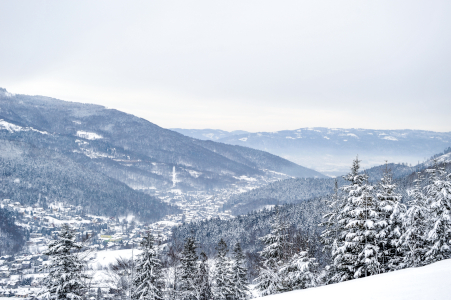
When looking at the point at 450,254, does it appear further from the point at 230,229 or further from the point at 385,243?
the point at 230,229

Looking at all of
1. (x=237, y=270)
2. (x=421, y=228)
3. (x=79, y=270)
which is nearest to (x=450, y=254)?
(x=421, y=228)

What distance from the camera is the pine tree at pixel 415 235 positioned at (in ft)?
70.6

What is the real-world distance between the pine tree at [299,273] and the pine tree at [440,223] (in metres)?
9.32

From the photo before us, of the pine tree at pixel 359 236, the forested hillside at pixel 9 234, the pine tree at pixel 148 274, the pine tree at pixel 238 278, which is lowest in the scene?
the forested hillside at pixel 9 234

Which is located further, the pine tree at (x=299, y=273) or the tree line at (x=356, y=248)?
the pine tree at (x=299, y=273)

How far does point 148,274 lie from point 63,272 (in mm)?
6842

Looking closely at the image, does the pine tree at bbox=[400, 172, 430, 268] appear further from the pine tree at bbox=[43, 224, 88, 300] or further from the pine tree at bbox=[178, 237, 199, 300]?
the pine tree at bbox=[43, 224, 88, 300]

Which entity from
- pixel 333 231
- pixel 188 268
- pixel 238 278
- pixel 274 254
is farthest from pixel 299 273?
pixel 188 268

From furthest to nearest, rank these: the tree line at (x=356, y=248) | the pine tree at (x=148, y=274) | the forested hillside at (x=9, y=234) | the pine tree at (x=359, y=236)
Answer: the forested hillside at (x=9, y=234)
the pine tree at (x=148, y=274)
the pine tree at (x=359, y=236)
the tree line at (x=356, y=248)

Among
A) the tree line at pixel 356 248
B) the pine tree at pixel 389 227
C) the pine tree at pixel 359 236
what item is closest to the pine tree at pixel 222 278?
the tree line at pixel 356 248

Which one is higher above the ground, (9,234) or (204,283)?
(204,283)

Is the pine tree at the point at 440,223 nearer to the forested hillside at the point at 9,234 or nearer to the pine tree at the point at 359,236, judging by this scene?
the pine tree at the point at 359,236

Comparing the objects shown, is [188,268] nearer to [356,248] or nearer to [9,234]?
[356,248]

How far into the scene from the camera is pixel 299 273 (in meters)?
23.4
